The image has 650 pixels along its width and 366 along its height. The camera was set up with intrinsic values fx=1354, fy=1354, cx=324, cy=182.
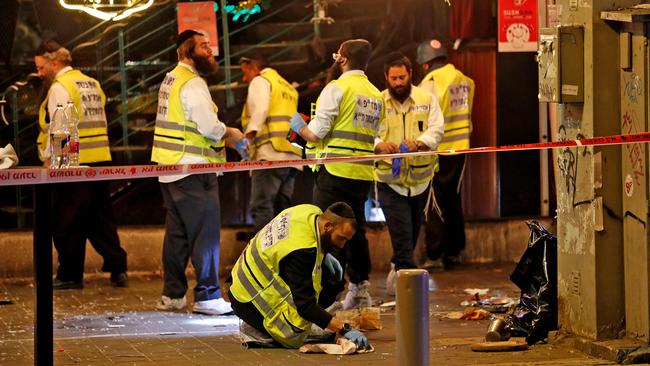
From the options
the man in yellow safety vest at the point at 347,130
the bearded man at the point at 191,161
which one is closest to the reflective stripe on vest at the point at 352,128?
the man in yellow safety vest at the point at 347,130

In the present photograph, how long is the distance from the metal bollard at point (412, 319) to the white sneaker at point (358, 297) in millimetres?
3923

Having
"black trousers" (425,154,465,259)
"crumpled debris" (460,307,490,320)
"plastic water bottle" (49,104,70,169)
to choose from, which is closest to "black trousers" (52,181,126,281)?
"black trousers" (425,154,465,259)

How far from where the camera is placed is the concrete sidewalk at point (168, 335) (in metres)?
8.62

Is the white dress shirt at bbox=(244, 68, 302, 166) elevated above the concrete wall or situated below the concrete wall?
above

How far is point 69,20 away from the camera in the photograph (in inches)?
567

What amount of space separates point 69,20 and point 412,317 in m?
8.64

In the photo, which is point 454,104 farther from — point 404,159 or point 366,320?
point 366,320

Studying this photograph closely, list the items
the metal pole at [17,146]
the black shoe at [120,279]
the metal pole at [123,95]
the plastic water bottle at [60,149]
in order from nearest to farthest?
the plastic water bottle at [60,149], the black shoe at [120,279], the metal pole at [17,146], the metal pole at [123,95]

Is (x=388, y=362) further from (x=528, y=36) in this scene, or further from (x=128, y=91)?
(x=128, y=91)

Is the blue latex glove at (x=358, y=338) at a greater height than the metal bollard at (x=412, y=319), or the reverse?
the metal bollard at (x=412, y=319)

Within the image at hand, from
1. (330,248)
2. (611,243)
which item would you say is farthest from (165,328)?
(611,243)

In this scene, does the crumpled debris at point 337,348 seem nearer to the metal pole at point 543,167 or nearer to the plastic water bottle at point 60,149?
the plastic water bottle at point 60,149

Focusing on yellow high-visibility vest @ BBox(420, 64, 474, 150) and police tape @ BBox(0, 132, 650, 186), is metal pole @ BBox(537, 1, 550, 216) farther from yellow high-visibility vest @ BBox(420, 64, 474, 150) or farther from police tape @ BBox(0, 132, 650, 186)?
police tape @ BBox(0, 132, 650, 186)

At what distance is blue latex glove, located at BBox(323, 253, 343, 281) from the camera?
365 inches
